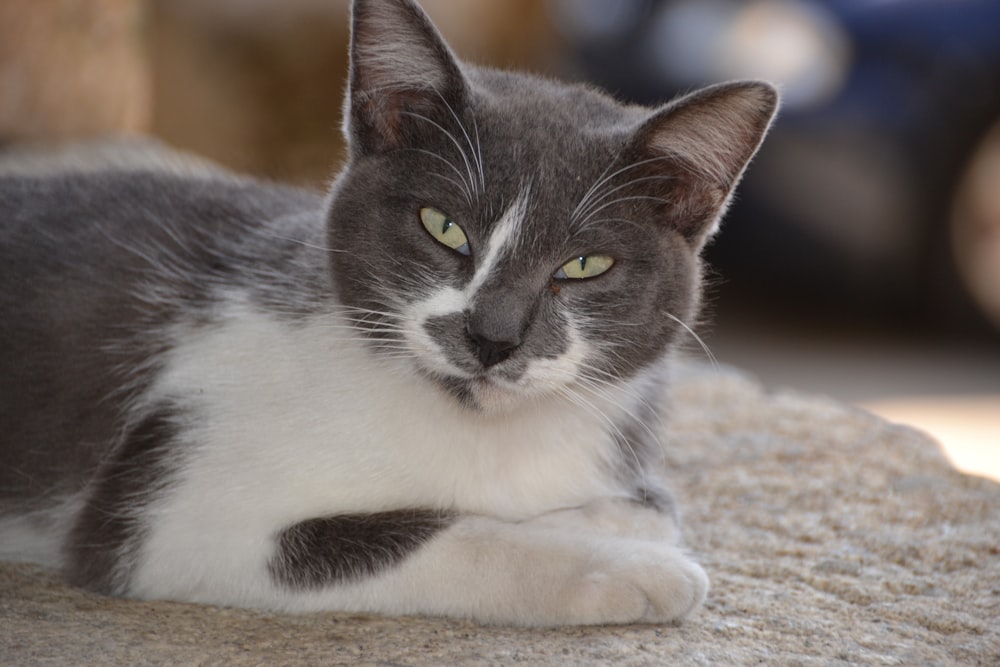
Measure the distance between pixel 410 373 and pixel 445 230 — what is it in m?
0.30

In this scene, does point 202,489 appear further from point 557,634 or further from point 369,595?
point 557,634

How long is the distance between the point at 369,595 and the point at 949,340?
4912mm

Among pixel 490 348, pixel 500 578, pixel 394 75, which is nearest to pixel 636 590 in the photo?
pixel 500 578

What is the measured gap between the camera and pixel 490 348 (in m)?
2.03

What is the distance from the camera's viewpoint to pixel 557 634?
6.74 feet

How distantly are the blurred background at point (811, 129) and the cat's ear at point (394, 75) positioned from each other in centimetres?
273

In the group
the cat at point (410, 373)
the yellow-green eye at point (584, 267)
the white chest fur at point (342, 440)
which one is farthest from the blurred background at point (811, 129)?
the yellow-green eye at point (584, 267)

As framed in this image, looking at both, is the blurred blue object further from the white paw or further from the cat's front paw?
the cat's front paw

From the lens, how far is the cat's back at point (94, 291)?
2.47 metres

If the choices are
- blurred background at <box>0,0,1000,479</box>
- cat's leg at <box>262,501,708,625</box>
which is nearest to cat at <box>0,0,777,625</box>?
cat's leg at <box>262,501,708,625</box>

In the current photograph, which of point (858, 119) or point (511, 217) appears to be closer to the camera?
point (511, 217)

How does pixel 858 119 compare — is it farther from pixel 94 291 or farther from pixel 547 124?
pixel 94 291

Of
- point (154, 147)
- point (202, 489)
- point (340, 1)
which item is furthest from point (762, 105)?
point (340, 1)

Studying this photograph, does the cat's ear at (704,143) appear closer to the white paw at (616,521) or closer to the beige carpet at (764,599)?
the white paw at (616,521)
